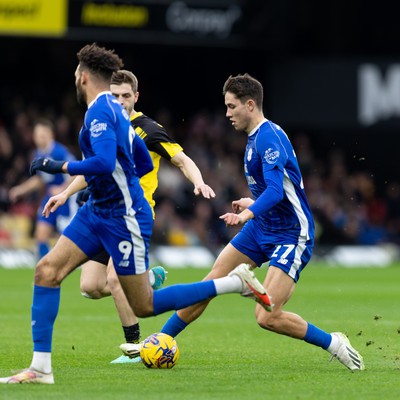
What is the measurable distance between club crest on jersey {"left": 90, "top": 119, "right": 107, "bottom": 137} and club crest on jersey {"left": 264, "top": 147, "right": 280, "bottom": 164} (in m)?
1.59

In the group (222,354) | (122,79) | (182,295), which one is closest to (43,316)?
(182,295)

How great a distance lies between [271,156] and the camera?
856cm

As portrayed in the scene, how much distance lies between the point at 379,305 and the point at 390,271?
7415 mm

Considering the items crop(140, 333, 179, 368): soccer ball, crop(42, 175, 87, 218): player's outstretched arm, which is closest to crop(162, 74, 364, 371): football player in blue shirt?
crop(140, 333, 179, 368): soccer ball

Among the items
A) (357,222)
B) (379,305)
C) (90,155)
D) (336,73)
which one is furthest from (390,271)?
(90,155)

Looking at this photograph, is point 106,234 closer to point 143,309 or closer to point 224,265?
point 143,309

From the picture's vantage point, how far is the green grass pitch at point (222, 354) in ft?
24.8

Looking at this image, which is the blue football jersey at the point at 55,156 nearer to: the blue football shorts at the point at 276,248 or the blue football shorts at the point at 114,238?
the blue football shorts at the point at 276,248

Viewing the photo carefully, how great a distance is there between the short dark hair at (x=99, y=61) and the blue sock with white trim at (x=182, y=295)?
1.53 meters

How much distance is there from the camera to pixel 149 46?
25.4 meters

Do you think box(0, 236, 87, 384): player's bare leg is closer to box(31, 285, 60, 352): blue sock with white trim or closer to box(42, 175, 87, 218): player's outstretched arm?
box(31, 285, 60, 352): blue sock with white trim

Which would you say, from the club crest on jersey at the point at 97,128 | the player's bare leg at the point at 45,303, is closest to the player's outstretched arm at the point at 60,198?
the player's bare leg at the point at 45,303

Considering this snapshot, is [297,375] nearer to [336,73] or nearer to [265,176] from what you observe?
[265,176]

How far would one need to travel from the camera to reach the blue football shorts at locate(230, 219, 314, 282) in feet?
28.8
